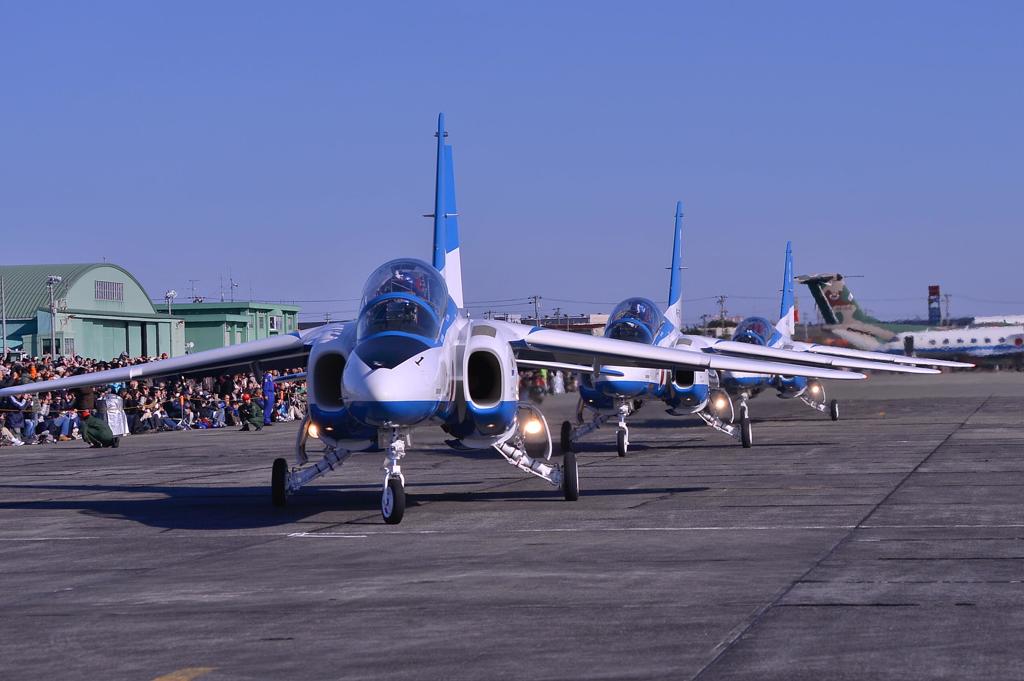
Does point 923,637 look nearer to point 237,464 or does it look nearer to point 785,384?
point 237,464

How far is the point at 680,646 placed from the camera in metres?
7.25

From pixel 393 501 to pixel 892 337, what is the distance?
70.7m

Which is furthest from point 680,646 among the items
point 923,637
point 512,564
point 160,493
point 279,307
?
point 279,307

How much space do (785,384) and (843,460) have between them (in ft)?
47.2

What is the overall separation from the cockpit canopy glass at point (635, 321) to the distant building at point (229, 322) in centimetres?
4577

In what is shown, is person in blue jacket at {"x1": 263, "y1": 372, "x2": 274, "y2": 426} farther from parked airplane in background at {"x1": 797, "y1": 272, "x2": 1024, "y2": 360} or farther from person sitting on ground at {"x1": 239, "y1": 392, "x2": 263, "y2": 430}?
parked airplane in background at {"x1": 797, "y1": 272, "x2": 1024, "y2": 360}

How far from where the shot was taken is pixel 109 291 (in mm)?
65312

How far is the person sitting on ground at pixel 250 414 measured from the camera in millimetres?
36125

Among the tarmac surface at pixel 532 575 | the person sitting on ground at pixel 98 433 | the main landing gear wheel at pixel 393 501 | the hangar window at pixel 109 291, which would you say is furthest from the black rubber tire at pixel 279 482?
the hangar window at pixel 109 291

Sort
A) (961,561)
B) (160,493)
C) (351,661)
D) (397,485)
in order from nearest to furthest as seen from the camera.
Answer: (351,661)
(961,561)
(397,485)
(160,493)

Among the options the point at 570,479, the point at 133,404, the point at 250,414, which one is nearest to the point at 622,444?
the point at 570,479

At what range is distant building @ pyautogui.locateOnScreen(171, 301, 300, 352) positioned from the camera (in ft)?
231

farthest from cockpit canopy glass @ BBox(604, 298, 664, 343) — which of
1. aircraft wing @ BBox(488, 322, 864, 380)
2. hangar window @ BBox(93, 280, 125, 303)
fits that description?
hangar window @ BBox(93, 280, 125, 303)

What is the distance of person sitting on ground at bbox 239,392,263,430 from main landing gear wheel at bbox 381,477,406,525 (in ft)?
76.1
